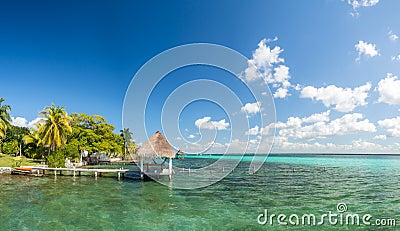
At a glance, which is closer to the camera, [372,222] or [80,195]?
[372,222]

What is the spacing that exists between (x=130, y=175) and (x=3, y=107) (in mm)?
23931

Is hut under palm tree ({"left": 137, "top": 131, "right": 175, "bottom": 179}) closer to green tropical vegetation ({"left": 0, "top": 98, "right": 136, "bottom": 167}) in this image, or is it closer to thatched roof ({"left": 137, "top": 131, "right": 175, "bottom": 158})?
thatched roof ({"left": 137, "top": 131, "right": 175, "bottom": 158})

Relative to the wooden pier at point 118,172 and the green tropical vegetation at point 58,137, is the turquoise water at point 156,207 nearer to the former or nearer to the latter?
the wooden pier at point 118,172

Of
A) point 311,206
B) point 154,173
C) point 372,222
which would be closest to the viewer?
point 372,222

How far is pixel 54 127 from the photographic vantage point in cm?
3309

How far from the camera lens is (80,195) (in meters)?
16.5

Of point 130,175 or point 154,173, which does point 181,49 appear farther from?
point 130,175

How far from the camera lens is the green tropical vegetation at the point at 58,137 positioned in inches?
1313

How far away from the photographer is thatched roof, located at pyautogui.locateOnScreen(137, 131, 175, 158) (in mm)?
22109

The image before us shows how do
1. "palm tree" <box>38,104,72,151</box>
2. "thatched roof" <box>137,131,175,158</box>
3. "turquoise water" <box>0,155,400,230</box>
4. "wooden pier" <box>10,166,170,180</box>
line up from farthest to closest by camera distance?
"palm tree" <box>38,104,72,151</box>, "wooden pier" <box>10,166,170,180</box>, "thatched roof" <box>137,131,175,158</box>, "turquoise water" <box>0,155,400,230</box>

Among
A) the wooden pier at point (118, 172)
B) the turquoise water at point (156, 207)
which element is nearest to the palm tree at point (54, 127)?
the wooden pier at point (118, 172)

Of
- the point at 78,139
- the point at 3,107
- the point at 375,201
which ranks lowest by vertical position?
the point at 375,201

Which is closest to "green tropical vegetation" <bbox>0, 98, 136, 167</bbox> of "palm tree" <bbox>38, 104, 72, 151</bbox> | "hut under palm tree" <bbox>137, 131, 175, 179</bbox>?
"palm tree" <bbox>38, 104, 72, 151</bbox>

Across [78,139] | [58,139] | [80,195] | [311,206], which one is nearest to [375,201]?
[311,206]
